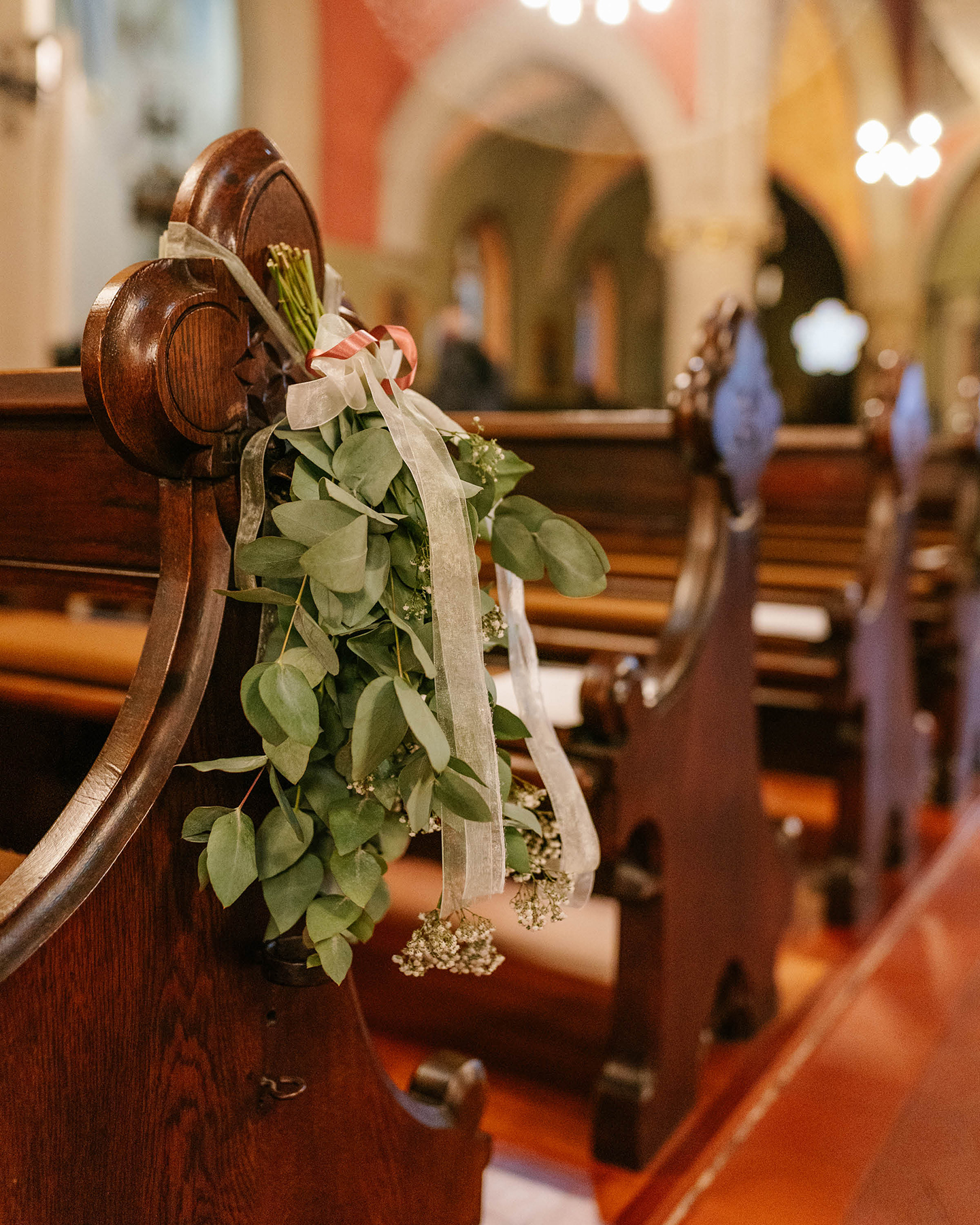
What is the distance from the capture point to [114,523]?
1103mm

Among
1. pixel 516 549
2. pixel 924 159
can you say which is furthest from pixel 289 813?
pixel 924 159

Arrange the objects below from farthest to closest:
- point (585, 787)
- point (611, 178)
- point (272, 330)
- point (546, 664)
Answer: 1. point (611, 178)
2. point (546, 664)
3. point (585, 787)
4. point (272, 330)

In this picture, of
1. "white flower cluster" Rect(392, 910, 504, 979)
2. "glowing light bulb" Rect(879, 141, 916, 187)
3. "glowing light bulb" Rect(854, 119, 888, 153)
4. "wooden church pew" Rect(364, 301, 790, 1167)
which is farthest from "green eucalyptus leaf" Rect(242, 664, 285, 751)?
"glowing light bulb" Rect(854, 119, 888, 153)

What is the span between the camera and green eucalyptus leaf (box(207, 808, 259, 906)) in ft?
2.93

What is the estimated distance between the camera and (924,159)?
1009cm

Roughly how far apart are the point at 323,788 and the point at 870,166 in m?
11.7

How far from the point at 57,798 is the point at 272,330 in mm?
631

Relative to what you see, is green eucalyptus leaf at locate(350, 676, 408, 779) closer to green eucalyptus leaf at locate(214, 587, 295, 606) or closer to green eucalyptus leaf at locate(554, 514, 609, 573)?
green eucalyptus leaf at locate(214, 587, 295, 606)

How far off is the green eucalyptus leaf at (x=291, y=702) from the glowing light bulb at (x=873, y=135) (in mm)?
11396

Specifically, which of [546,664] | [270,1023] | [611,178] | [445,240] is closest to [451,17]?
[445,240]

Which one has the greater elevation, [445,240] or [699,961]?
[445,240]

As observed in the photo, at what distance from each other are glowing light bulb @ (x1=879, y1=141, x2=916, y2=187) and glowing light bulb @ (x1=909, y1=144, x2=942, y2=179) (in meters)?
0.05

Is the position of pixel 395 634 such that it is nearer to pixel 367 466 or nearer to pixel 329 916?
pixel 367 466

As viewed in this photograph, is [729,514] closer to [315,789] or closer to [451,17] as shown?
[315,789]
